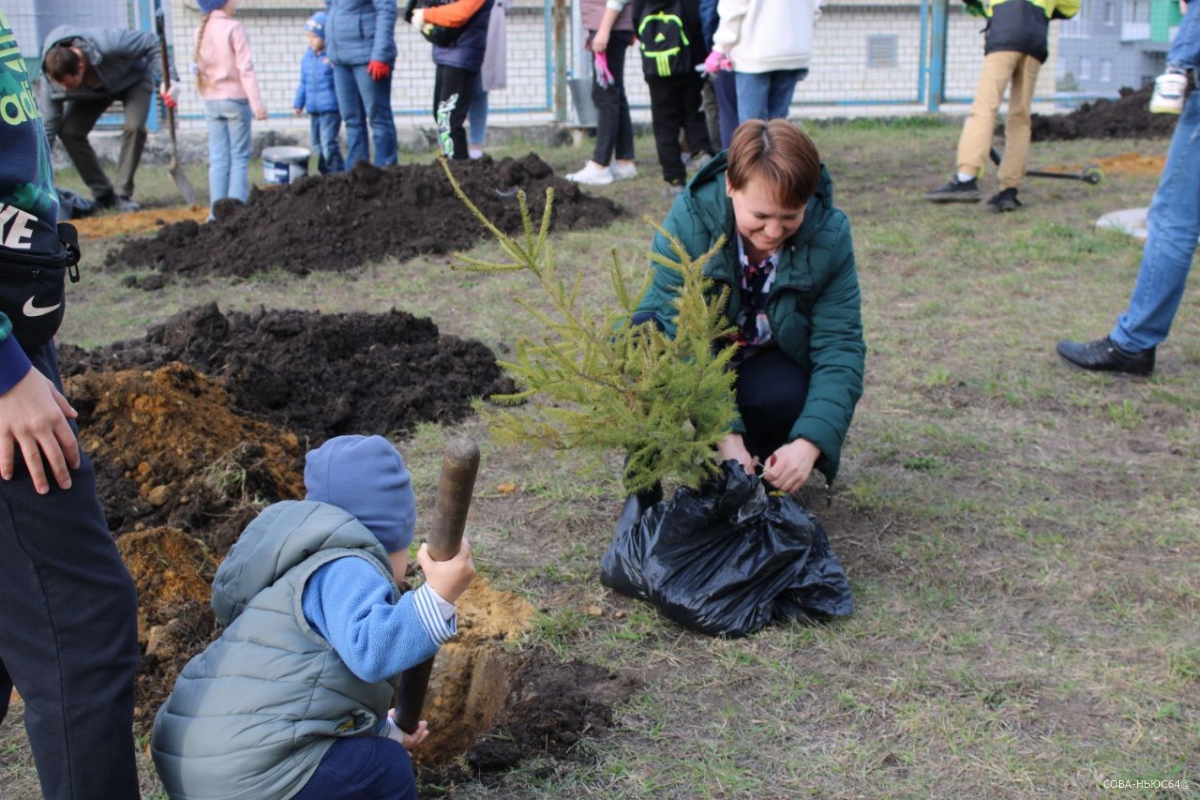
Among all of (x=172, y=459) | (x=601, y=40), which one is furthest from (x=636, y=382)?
(x=601, y=40)

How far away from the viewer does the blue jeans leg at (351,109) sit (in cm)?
984

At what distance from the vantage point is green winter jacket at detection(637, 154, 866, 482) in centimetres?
352

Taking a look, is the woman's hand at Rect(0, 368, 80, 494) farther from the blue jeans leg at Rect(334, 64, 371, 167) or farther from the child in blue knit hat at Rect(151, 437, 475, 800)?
the blue jeans leg at Rect(334, 64, 371, 167)

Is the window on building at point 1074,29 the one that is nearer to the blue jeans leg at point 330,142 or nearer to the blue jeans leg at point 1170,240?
the blue jeans leg at point 330,142

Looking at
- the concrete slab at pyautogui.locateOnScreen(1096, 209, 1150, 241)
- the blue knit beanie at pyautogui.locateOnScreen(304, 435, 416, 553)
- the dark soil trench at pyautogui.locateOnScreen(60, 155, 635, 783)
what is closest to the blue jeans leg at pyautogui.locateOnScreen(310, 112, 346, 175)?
the dark soil trench at pyautogui.locateOnScreen(60, 155, 635, 783)

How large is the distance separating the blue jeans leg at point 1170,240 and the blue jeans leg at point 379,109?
21.2 ft

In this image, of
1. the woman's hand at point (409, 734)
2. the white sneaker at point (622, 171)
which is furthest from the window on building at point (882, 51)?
the woman's hand at point (409, 734)

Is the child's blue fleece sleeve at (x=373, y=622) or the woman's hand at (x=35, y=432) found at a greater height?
the woman's hand at (x=35, y=432)

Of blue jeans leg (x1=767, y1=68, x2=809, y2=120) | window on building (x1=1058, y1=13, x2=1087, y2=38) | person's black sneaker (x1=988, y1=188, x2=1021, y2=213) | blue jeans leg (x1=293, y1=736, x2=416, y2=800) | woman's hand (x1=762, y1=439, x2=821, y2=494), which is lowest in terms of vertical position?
blue jeans leg (x1=293, y1=736, x2=416, y2=800)

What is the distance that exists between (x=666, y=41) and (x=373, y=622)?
753 centimetres

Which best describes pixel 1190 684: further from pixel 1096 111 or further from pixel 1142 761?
pixel 1096 111

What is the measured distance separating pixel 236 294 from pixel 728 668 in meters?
5.16

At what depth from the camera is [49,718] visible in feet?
6.41

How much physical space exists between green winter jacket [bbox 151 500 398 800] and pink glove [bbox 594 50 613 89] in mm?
8012
